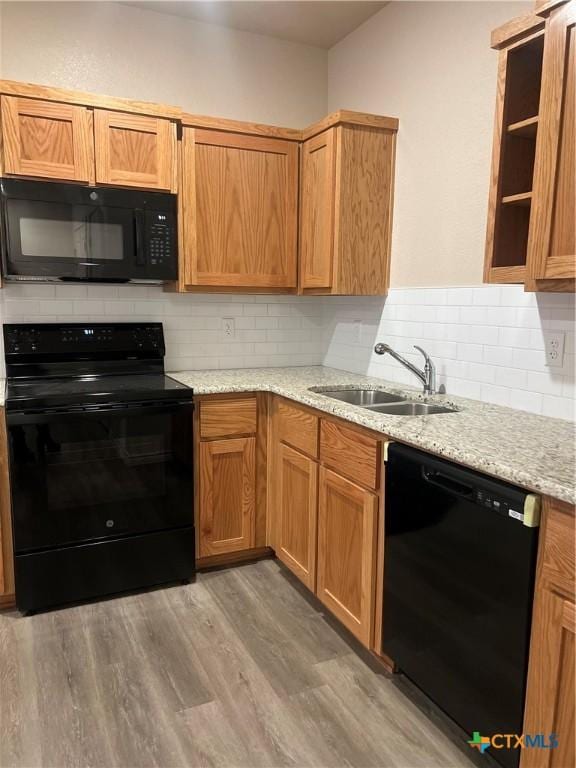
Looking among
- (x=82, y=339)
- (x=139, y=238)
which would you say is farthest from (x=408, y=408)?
(x=82, y=339)

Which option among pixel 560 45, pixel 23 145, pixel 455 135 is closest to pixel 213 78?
pixel 23 145

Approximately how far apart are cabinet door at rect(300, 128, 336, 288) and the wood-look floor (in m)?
1.58

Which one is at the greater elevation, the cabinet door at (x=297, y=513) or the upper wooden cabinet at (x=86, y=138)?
the upper wooden cabinet at (x=86, y=138)

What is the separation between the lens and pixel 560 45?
1.50 meters

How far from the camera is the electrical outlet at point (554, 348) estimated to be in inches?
74.5

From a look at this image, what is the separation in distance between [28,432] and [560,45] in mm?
2212

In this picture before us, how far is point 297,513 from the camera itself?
2498 millimetres

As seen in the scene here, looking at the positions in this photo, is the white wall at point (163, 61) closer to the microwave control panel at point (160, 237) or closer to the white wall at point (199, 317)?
the microwave control panel at point (160, 237)

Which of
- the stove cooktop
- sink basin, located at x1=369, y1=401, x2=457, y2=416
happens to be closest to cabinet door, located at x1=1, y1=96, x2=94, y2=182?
the stove cooktop

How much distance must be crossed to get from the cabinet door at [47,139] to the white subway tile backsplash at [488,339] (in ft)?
5.14

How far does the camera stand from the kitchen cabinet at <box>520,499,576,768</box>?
1235mm

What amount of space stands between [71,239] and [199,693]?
193cm

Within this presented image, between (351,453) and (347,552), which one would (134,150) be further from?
(347,552)

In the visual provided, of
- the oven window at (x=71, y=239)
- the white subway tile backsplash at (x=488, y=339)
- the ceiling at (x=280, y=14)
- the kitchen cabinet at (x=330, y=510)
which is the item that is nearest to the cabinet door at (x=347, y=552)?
the kitchen cabinet at (x=330, y=510)
